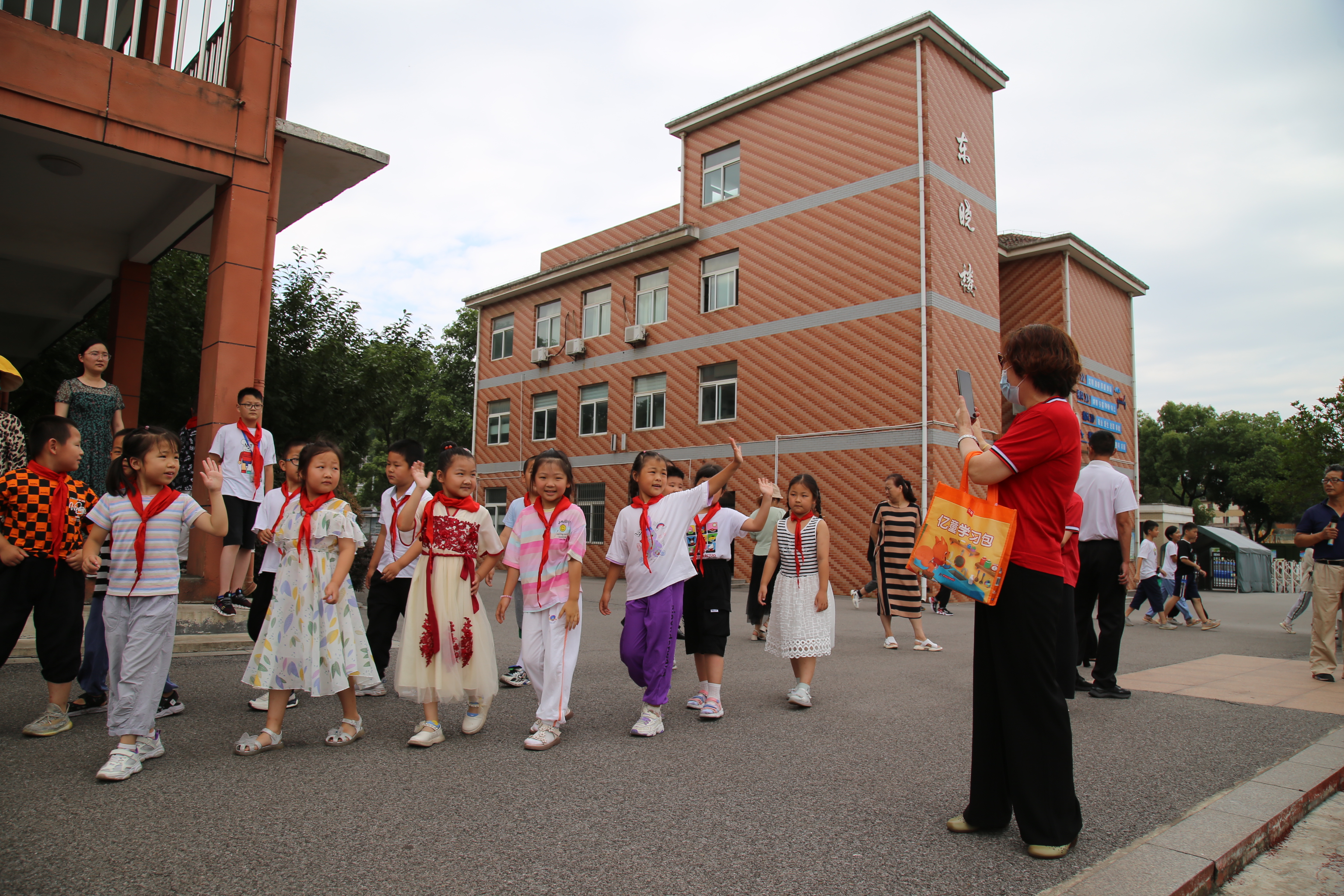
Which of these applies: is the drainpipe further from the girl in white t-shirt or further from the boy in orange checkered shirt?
the boy in orange checkered shirt

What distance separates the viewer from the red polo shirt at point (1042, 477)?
3244 mm

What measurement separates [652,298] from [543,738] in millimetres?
23114

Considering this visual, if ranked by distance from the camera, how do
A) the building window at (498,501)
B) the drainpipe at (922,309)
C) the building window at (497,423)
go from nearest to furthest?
the drainpipe at (922,309), the building window at (498,501), the building window at (497,423)

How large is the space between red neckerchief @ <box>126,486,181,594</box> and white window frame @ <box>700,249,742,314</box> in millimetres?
20598

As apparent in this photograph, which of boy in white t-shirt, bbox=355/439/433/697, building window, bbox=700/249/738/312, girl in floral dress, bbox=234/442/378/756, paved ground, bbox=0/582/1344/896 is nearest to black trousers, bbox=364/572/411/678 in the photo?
boy in white t-shirt, bbox=355/439/433/697

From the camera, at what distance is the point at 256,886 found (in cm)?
269

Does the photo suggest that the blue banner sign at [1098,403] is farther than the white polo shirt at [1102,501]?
Yes

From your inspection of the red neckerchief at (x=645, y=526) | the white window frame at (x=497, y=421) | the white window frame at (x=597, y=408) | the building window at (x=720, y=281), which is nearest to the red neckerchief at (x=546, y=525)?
the red neckerchief at (x=645, y=526)

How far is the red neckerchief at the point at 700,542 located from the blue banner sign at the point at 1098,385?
21.6 metres

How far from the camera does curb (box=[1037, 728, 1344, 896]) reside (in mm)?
2744

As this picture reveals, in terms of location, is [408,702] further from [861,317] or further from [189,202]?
[861,317]

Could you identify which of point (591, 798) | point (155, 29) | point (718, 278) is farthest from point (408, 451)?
point (718, 278)

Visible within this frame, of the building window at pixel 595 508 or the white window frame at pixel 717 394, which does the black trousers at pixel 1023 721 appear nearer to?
the white window frame at pixel 717 394

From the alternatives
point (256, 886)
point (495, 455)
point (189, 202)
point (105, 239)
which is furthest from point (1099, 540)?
point (495, 455)
